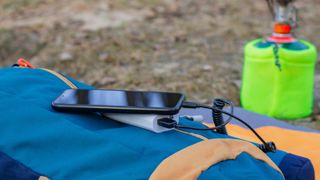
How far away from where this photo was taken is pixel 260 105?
2.24 meters

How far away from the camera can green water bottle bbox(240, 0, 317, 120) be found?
2150mm

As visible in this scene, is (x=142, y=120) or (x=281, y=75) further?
(x=281, y=75)

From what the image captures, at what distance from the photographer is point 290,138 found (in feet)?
5.15

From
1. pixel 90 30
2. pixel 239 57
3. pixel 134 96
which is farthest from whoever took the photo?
pixel 90 30

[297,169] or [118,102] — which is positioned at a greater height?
[118,102]

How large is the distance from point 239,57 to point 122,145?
209 cm

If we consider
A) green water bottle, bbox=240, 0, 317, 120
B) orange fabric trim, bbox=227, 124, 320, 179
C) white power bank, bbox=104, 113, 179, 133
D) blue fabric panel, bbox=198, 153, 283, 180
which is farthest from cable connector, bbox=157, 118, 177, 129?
green water bottle, bbox=240, 0, 317, 120

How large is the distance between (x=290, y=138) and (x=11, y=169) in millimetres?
871

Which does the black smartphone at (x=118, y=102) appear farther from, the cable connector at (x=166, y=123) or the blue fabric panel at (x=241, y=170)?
the blue fabric panel at (x=241, y=170)

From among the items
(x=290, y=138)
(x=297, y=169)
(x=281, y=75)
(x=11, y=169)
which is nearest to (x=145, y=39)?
(x=281, y=75)

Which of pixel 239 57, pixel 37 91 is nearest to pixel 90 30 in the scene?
pixel 239 57

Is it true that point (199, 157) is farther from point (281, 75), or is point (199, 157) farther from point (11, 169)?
point (281, 75)

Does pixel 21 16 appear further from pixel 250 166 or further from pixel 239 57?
pixel 250 166

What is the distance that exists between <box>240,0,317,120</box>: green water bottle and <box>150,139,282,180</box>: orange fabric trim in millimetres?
1139
